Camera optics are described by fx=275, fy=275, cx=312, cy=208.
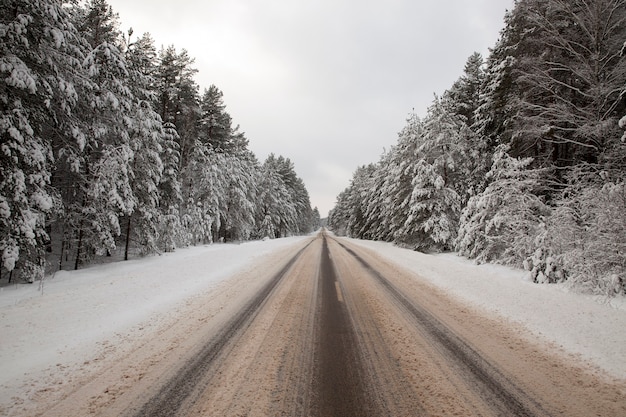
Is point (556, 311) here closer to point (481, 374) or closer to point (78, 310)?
point (481, 374)

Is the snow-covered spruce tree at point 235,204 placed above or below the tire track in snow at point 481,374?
above

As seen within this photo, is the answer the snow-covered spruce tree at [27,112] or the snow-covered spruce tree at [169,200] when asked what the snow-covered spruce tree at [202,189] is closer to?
the snow-covered spruce tree at [169,200]

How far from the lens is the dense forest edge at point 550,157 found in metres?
7.77

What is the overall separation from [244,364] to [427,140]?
2148 centimetres

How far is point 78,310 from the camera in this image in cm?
609

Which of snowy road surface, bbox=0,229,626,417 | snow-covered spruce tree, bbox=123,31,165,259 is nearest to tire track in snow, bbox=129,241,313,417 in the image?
snowy road surface, bbox=0,229,626,417

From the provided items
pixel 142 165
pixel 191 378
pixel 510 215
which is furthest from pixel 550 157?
pixel 142 165

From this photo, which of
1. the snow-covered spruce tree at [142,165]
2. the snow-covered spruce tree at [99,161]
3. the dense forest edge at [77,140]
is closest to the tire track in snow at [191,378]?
the dense forest edge at [77,140]

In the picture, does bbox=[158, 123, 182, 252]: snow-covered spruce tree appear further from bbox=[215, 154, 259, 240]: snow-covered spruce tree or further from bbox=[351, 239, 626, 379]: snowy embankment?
bbox=[351, 239, 626, 379]: snowy embankment

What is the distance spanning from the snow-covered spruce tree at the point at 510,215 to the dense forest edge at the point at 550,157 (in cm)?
5

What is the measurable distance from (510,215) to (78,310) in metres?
14.3

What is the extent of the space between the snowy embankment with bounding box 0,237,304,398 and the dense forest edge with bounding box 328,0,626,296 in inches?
425

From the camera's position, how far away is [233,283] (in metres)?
8.73

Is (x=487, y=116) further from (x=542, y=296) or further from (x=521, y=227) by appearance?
(x=542, y=296)
